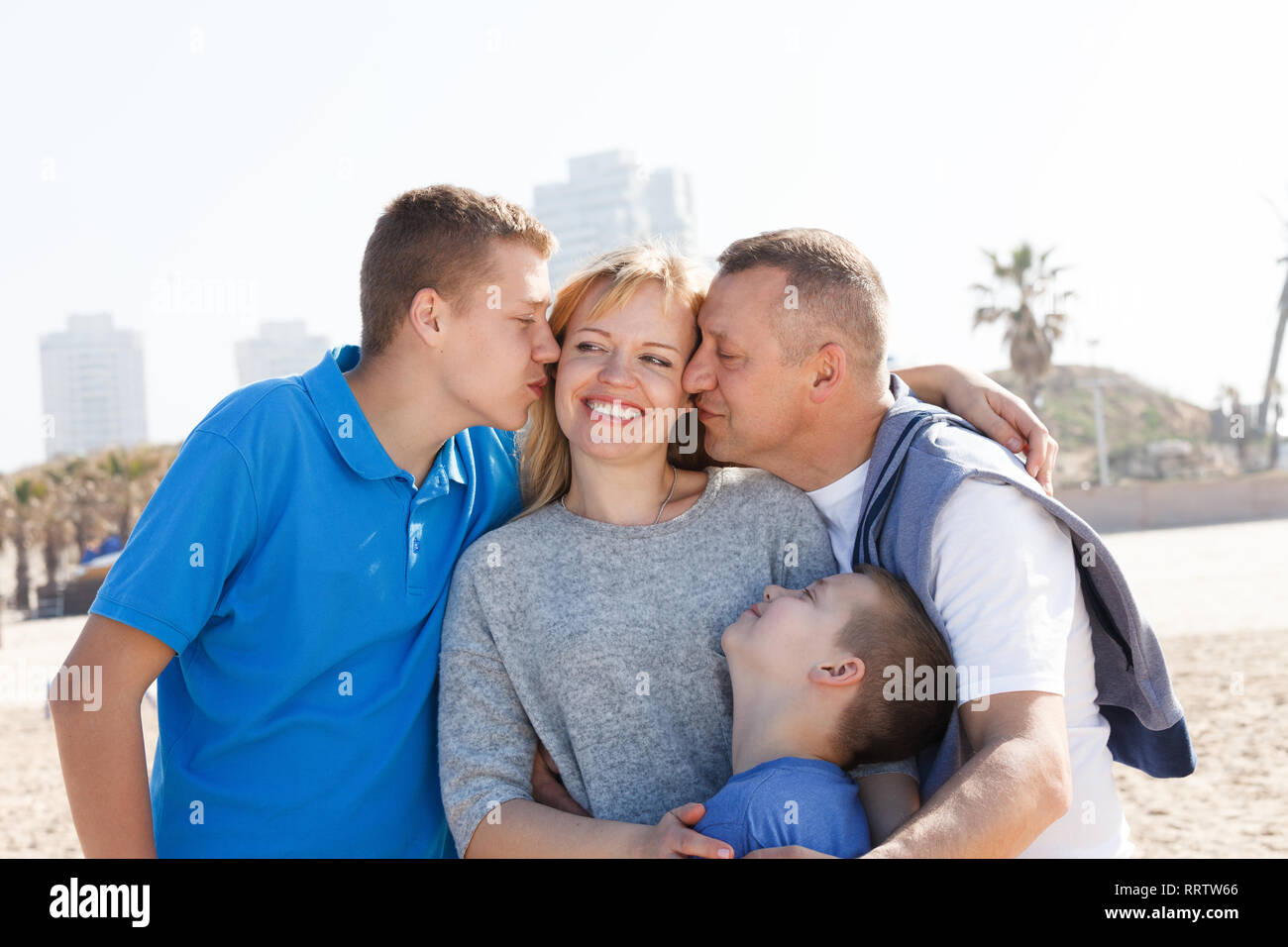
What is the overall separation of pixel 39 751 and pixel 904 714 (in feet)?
37.9

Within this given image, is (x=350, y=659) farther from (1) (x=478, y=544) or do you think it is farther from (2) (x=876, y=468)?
(2) (x=876, y=468)

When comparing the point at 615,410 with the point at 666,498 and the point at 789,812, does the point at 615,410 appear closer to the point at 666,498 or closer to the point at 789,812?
the point at 666,498

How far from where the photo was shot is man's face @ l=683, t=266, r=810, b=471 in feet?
10.4

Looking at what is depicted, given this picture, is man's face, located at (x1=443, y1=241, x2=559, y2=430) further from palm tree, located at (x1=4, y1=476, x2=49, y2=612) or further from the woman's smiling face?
palm tree, located at (x1=4, y1=476, x2=49, y2=612)

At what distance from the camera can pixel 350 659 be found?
→ 2.80 metres

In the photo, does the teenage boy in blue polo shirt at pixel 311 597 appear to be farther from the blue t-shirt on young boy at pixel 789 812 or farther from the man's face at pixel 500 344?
the blue t-shirt on young boy at pixel 789 812

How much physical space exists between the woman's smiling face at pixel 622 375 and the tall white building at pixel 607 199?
76082mm

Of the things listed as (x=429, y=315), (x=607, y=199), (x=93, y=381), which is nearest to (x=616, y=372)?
(x=429, y=315)

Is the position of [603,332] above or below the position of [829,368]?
above

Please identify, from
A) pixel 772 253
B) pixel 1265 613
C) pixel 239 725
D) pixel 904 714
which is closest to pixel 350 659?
pixel 239 725

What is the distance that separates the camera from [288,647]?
2.73 m

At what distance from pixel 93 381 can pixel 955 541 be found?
8166 centimetres

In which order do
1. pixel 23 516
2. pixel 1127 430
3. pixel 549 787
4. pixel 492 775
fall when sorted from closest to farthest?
pixel 492 775
pixel 549 787
pixel 23 516
pixel 1127 430

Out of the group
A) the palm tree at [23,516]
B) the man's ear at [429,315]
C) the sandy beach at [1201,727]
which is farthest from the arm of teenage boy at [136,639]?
the palm tree at [23,516]
